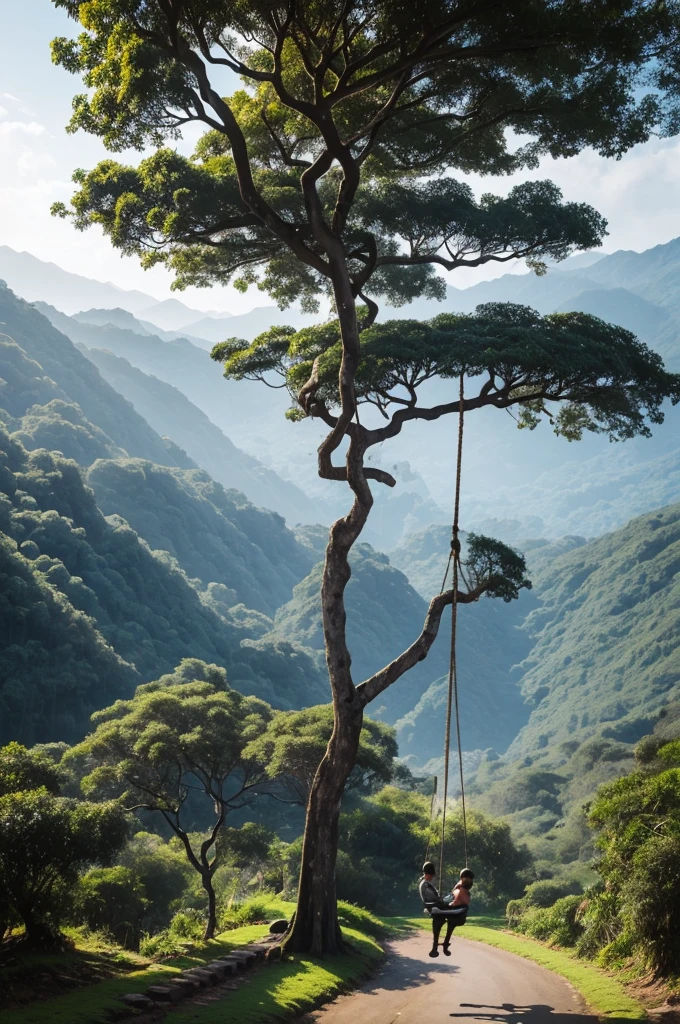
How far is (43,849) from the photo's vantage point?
1054 cm

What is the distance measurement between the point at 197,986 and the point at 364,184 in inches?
512

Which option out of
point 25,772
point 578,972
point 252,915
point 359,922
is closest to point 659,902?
point 578,972

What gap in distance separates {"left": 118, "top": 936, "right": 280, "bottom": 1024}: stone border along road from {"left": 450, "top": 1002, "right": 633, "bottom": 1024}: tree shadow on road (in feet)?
9.01

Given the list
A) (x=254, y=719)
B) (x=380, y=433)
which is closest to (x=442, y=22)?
(x=380, y=433)

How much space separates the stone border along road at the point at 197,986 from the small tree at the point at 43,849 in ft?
5.69

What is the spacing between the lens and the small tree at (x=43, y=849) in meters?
10.2

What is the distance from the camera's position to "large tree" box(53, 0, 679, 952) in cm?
1140

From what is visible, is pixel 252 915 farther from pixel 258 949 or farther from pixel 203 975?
pixel 203 975

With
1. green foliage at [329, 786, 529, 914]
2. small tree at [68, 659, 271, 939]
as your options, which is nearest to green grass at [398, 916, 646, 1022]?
green foliage at [329, 786, 529, 914]

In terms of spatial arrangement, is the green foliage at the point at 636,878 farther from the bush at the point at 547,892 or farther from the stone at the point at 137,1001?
the bush at the point at 547,892

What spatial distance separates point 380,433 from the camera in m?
14.0

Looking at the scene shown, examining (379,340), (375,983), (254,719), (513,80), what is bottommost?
(375,983)

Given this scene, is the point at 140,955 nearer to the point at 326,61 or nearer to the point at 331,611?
the point at 331,611

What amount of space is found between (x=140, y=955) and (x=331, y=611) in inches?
206
